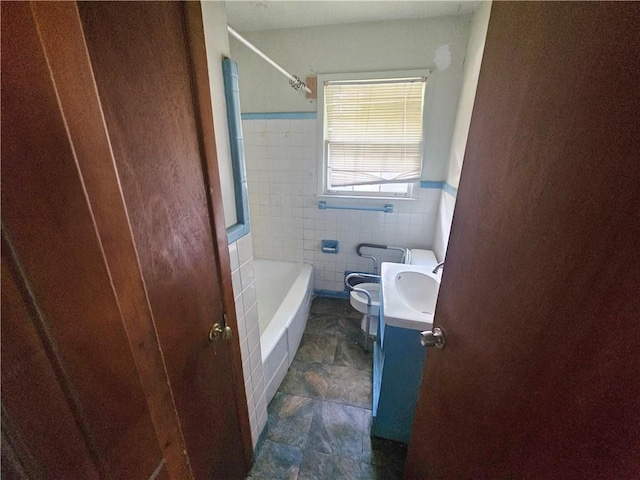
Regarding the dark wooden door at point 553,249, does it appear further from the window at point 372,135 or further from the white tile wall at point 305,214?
the white tile wall at point 305,214

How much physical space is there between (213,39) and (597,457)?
1.18 metres

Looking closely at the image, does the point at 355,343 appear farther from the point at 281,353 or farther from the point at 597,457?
the point at 597,457

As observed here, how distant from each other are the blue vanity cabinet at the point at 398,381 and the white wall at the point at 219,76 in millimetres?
928

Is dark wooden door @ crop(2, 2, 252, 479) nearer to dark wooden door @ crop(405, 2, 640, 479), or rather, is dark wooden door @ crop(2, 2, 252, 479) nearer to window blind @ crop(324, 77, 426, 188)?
dark wooden door @ crop(405, 2, 640, 479)

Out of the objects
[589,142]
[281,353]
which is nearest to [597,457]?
[589,142]

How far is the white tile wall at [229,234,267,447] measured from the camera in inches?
38.1

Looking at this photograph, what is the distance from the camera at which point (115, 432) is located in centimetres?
38

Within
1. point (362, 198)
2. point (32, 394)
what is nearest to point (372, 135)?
point (362, 198)

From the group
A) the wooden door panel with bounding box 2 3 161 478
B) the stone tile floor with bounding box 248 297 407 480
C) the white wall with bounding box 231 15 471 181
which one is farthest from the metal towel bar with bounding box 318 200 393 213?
the wooden door panel with bounding box 2 3 161 478

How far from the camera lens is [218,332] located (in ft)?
2.66

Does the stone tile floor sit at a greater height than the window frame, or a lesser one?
lesser

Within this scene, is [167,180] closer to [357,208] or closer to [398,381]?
[398,381]

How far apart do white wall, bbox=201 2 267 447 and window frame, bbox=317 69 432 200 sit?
139 centimetres

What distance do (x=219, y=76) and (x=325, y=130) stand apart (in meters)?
1.51
